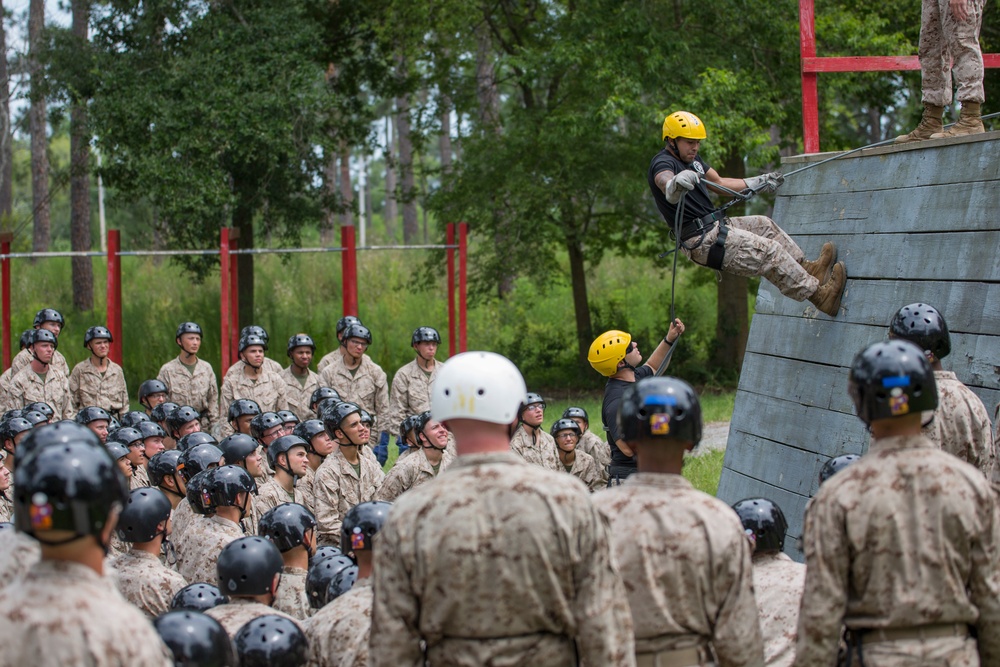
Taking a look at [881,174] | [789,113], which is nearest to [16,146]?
[789,113]

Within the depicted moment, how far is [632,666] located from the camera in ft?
13.0

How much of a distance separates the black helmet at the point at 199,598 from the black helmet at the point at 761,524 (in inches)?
107

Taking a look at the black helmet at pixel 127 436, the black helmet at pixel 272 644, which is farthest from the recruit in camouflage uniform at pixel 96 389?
the black helmet at pixel 272 644

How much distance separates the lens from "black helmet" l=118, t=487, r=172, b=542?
6.76 meters

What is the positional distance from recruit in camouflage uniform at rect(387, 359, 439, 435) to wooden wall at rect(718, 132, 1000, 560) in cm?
438

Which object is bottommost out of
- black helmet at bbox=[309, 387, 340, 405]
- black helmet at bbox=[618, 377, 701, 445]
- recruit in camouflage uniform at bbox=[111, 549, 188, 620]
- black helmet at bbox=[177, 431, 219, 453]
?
recruit in camouflage uniform at bbox=[111, 549, 188, 620]

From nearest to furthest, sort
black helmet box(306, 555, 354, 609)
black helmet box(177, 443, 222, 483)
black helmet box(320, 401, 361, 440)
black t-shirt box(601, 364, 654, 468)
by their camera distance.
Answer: black helmet box(306, 555, 354, 609) → black t-shirt box(601, 364, 654, 468) → black helmet box(177, 443, 222, 483) → black helmet box(320, 401, 361, 440)

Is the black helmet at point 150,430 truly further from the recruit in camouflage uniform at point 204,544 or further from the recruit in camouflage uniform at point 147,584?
the recruit in camouflage uniform at point 147,584

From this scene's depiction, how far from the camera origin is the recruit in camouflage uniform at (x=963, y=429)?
21.3 ft

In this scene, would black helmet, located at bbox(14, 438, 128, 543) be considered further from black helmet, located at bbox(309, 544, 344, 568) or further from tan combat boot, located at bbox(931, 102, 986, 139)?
tan combat boot, located at bbox(931, 102, 986, 139)

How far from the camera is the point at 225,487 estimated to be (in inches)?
302

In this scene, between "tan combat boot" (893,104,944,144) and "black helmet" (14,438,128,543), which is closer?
"black helmet" (14,438,128,543)

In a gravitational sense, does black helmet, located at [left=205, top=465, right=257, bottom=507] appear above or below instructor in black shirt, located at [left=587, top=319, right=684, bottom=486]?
below

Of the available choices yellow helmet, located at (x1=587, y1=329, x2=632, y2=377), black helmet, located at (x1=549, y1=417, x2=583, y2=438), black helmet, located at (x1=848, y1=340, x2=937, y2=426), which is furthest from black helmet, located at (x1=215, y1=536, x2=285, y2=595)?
black helmet, located at (x1=549, y1=417, x2=583, y2=438)
